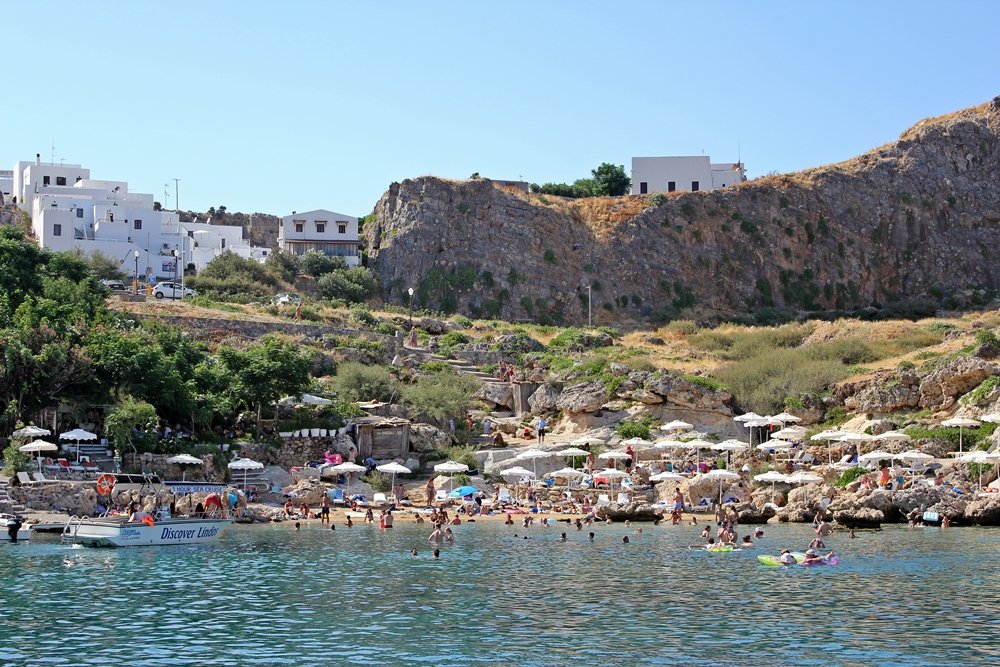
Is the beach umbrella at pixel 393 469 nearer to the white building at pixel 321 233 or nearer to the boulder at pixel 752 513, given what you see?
the boulder at pixel 752 513

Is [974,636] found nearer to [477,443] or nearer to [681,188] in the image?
[477,443]

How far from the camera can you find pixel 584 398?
4781 centimetres

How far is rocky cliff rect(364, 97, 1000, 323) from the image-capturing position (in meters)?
78.4

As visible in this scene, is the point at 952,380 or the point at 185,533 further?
the point at 952,380

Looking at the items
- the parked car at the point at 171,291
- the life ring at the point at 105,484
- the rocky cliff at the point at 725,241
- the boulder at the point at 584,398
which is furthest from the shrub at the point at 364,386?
the rocky cliff at the point at 725,241

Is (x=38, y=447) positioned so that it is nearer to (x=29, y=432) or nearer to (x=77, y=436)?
(x=29, y=432)

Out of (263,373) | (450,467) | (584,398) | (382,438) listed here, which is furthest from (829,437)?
(263,373)

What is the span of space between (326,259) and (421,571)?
53.4 m

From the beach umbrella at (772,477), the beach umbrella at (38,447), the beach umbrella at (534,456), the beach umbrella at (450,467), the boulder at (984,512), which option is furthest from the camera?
the beach umbrella at (534,456)

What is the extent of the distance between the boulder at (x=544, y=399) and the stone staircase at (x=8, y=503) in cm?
2201

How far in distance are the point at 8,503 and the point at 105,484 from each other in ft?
8.32

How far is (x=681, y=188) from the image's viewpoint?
87938mm

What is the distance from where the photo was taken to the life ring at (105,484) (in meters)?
32.6

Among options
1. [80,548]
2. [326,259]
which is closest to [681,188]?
[326,259]
